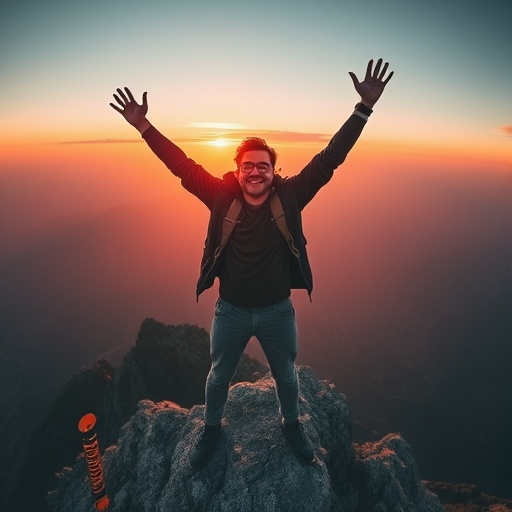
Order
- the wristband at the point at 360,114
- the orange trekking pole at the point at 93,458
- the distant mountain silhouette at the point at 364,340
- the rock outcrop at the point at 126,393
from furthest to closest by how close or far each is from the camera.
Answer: the distant mountain silhouette at the point at 364,340 → the rock outcrop at the point at 126,393 → the orange trekking pole at the point at 93,458 → the wristband at the point at 360,114

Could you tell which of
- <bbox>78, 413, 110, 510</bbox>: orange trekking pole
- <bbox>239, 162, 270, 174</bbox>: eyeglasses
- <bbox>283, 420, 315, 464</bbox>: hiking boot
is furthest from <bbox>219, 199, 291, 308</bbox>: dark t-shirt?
<bbox>78, 413, 110, 510</bbox>: orange trekking pole

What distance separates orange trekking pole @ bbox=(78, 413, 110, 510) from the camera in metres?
6.12

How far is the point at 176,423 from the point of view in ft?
27.0

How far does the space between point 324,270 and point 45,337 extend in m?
150

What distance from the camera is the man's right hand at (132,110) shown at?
488 centimetres

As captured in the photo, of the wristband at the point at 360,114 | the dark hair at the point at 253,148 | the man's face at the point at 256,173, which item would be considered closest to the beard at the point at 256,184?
the man's face at the point at 256,173

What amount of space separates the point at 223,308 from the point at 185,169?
7.19 feet

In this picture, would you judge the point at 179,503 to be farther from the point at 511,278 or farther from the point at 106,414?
the point at 511,278

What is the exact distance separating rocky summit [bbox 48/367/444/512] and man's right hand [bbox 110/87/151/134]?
612 cm

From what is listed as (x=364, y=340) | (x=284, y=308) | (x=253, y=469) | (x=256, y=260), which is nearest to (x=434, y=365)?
(x=364, y=340)

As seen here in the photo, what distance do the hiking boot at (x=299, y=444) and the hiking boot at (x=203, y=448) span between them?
1419 mm

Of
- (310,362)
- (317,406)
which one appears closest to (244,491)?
(317,406)

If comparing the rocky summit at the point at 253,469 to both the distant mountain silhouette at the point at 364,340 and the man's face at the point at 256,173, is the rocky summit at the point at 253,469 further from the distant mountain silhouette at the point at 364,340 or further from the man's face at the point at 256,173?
the distant mountain silhouette at the point at 364,340

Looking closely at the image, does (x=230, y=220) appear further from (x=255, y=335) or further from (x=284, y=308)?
(x=255, y=335)
